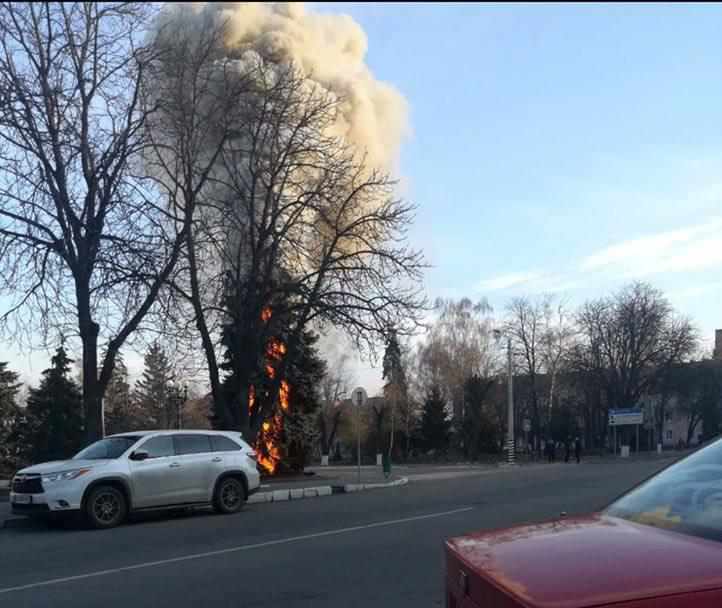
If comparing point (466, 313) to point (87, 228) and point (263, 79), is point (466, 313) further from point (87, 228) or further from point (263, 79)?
point (87, 228)

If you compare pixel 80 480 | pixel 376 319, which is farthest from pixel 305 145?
pixel 80 480

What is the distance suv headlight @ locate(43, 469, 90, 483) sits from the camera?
14688 millimetres

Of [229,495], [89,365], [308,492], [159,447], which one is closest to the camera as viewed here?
[159,447]

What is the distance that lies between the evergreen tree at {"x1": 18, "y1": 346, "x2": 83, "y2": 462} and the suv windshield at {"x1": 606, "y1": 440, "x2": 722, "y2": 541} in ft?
151

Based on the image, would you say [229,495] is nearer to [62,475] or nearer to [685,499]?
[62,475]

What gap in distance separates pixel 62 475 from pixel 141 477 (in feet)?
4.53

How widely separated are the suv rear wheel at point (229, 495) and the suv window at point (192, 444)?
2.47 feet

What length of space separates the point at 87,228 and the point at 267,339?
8.40 m

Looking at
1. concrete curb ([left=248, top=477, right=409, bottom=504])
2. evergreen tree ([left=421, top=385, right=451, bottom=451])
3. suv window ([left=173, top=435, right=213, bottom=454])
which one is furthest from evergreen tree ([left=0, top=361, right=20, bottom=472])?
suv window ([left=173, top=435, right=213, bottom=454])

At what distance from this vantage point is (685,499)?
14.3 feet

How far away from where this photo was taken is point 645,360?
6844cm

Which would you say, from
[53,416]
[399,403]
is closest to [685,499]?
[53,416]

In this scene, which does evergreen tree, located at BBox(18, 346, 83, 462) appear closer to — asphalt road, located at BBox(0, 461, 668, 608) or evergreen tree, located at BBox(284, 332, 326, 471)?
evergreen tree, located at BBox(284, 332, 326, 471)

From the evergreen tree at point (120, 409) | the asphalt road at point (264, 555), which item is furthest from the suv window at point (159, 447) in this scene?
the evergreen tree at point (120, 409)
